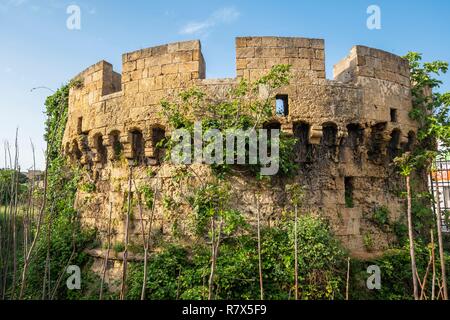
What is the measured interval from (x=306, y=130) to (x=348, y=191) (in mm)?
1590

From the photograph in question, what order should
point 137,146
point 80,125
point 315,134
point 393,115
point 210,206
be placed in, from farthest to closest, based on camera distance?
point 80,125 < point 393,115 < point 137,146 < point 315,134 < point 210,206

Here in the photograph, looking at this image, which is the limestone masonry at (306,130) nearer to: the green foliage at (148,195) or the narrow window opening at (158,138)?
the narrow window opening at (158,138)

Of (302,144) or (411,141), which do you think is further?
(411,141)

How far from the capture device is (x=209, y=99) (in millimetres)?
5926

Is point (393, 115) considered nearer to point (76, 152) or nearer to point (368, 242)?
point (368, 242)

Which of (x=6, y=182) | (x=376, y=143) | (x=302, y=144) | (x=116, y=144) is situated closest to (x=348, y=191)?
(x=376, y=143)

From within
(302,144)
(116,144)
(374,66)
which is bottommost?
(302,144)

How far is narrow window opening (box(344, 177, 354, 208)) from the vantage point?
6.12m

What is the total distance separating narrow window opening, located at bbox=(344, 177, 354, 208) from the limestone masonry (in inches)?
0.8

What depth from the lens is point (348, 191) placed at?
6234mm

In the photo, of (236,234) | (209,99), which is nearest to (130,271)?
(236,234)
